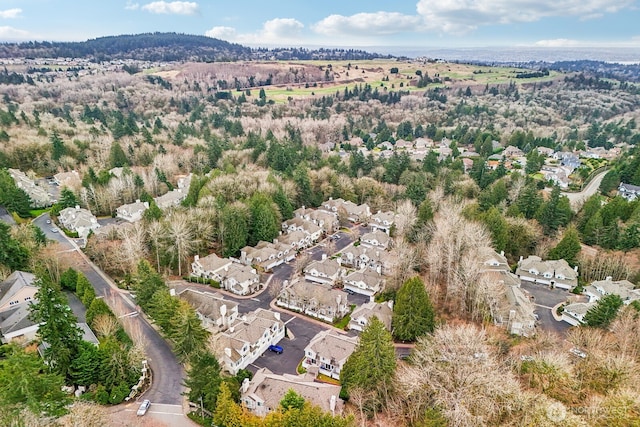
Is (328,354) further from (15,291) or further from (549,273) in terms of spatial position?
(549,273)

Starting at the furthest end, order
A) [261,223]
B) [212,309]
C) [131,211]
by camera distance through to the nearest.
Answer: [131,211], [261,223], [212,309]

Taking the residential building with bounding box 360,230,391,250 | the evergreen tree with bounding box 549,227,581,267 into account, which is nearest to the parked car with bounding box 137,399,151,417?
the residential building with bounding box 360,230,391,250

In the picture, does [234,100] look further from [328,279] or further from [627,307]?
[627,307]

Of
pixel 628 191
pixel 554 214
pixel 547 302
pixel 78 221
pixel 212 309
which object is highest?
pixel 628 191

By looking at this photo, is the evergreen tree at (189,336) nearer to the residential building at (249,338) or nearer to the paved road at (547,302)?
the residential building at (249,338)

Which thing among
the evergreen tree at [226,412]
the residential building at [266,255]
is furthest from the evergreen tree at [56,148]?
the evergreen tree at [226,412]

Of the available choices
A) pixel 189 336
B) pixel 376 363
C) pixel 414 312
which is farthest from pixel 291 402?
pixel 414 312

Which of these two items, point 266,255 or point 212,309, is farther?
point 266,255

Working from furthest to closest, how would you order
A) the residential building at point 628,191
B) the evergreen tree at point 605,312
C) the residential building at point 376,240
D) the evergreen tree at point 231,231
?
the residential building at point 628,191 < the residential building at point 376,240 < the evergreen tree at point 231,231 < the evergreen tree at point 605,312
